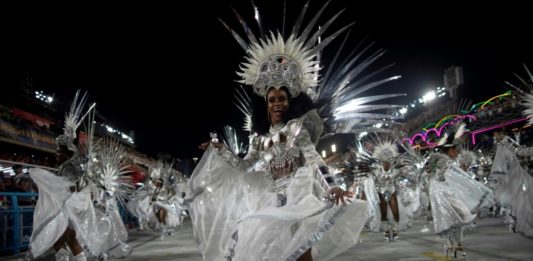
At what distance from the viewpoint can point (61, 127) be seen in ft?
26.5

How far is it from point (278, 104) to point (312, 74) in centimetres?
55

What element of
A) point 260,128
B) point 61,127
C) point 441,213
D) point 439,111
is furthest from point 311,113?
point 439,111

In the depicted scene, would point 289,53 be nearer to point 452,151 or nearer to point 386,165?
point 452,151

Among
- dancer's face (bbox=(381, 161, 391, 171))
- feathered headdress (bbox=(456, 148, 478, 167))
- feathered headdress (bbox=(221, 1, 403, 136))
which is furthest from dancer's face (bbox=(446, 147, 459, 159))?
feathered headdress (bbox=(456, 148, 478, 167))

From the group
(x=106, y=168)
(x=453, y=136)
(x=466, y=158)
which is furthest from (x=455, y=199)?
(x=466, y=158)

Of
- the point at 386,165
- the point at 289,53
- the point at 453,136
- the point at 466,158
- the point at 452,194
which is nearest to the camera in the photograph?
the point at 289,53

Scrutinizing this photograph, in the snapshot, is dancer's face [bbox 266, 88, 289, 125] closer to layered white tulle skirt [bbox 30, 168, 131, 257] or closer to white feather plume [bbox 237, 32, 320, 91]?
white feather plume [bbox 237, 32, 320, 91]

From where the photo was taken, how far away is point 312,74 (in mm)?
4836

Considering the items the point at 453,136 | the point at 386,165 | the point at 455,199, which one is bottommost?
the point at 455,199

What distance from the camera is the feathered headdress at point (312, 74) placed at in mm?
4664

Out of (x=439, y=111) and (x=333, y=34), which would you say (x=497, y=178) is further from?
(x=439, y=111)

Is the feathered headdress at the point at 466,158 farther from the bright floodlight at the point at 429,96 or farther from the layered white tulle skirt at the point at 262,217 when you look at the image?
the bright floodlight at the point at 429,96

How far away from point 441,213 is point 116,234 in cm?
546

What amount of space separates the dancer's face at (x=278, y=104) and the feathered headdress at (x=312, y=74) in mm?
70
